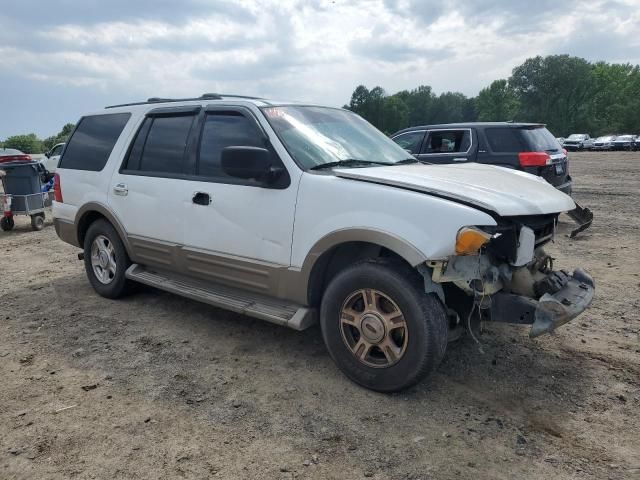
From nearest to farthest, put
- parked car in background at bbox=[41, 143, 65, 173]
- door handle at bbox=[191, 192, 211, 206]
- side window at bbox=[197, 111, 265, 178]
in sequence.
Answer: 1. side window at bbox=[197, 111, 265, 178]
2. door handle at bbox=[191, 192, 211, 206]
3. parked car in background at bbox=[41, 143, 65, 173]

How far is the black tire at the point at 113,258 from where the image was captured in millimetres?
5059

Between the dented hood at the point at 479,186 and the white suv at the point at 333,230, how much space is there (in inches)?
0.5

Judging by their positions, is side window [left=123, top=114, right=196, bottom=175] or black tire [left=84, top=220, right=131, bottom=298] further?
black tire [left=84, top=220, right=131, bottom=298]

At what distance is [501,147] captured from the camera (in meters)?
8.61

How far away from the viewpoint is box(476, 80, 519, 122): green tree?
9112cm

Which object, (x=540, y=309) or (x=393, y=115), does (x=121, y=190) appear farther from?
(x=393, y=115)

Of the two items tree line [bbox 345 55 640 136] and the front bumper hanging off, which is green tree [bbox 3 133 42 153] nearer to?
tree line [bbox 345 55 640 136]

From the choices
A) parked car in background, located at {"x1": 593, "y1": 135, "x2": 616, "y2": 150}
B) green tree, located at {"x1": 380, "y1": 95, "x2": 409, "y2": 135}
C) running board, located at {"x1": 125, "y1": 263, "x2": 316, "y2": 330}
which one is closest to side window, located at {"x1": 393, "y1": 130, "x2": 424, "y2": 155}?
running board, located at {"x1": 125, "y1": 263, "x2": 316, "y2": 330}

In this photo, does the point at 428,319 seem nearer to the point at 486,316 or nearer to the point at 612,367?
the point at 486,316

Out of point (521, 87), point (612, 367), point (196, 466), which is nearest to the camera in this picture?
point (196, 466)

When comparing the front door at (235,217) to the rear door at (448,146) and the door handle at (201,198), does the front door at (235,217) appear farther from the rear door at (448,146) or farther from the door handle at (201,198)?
the rear door at (448,146)

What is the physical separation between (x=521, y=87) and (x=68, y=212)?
3364 inches

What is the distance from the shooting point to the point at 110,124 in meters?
5.24

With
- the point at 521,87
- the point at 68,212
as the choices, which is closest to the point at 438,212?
the point at 68,212
